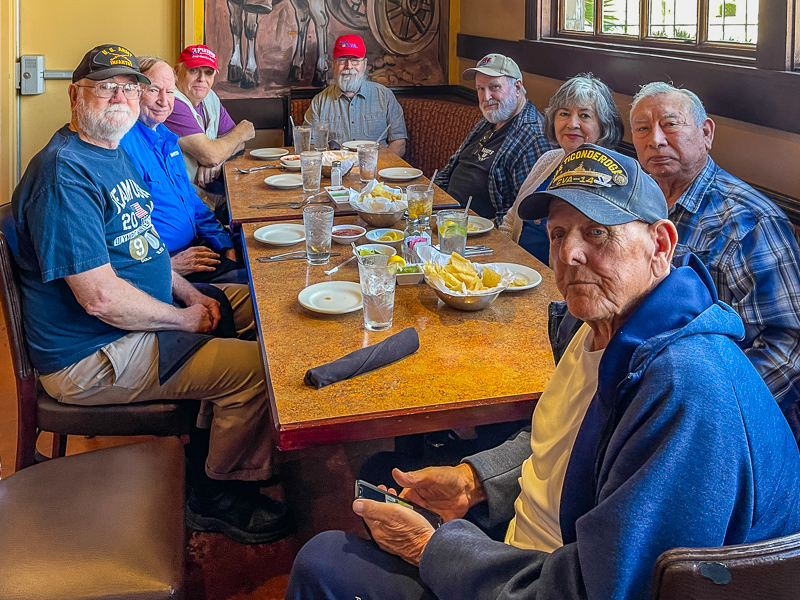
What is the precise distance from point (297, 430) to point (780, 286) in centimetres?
125

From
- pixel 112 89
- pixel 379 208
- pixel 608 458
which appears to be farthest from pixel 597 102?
pixel 608 458

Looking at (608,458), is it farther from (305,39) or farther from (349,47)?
(305,39)

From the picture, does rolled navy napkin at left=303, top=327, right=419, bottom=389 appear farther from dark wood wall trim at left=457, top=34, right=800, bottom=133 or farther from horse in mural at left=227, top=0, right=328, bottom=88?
horse in mural at left=227, top=0, right=328, bottom=88

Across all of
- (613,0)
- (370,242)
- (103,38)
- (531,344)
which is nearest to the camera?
(531,344)

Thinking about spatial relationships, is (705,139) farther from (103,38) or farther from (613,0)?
(103,38)

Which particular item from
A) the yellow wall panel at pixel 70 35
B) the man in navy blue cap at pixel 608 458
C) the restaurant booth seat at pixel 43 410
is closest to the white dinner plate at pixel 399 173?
the restaurant booth seat at pixel 43 410

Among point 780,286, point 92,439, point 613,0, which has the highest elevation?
point 613,0

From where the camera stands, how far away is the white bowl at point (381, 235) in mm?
2457

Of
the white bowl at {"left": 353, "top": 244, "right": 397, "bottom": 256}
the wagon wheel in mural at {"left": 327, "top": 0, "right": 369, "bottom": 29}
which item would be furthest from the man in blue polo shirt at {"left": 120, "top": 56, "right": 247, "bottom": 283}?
the wagon wheel in mural at {"left": 327, "top": 0, "right": 369, "bottom": 29}

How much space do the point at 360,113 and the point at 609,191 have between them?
4.14 metres

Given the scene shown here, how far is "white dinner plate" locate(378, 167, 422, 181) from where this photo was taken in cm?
353

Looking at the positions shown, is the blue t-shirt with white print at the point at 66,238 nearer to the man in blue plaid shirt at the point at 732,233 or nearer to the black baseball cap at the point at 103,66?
the black baseball cap at the point at 103,66

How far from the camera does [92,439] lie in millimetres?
2982

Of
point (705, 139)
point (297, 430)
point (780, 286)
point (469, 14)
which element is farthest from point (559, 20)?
point (297, 430)
